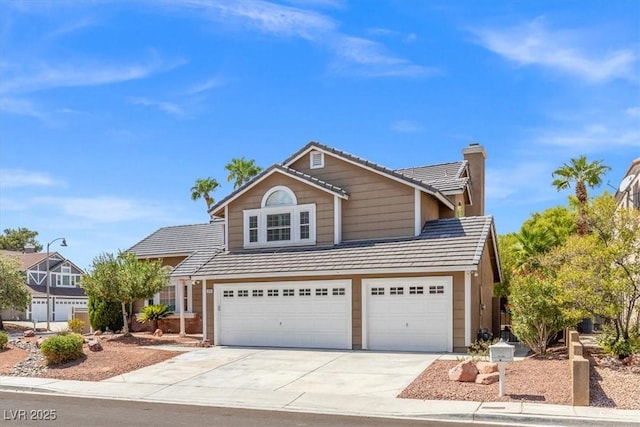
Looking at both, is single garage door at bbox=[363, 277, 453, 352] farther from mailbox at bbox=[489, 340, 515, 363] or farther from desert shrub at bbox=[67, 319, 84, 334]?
desert shrub at bbox=[67, 319, 84, 334]

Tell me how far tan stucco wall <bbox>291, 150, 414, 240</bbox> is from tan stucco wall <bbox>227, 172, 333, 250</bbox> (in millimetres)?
601

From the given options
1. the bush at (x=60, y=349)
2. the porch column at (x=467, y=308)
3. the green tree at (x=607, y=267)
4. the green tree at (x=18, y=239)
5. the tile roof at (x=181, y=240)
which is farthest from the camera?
the green tree at (x=18, y=239)

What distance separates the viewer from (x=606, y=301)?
1398 centimetres

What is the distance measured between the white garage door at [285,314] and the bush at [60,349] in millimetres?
5374

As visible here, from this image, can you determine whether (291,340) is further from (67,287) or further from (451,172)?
(67,287)

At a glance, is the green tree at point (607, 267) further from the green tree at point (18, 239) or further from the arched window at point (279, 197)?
the green tree at point (18, 239)

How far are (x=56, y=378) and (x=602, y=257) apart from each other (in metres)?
13.9

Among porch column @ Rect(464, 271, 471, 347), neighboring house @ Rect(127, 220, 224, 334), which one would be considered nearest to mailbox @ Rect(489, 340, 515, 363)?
porch column @ Rect(464, 271, 471, 347)

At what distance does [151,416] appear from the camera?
10781 mm

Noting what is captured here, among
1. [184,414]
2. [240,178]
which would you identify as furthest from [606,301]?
[240,178]

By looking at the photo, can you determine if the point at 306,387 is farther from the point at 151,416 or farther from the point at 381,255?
the point at 381,255

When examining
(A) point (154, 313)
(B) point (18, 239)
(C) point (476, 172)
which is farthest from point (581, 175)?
(B) point (18, 239)

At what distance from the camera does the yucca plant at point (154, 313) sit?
26.3 meters

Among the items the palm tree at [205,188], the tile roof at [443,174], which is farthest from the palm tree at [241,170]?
the tile roof at [443,174]
